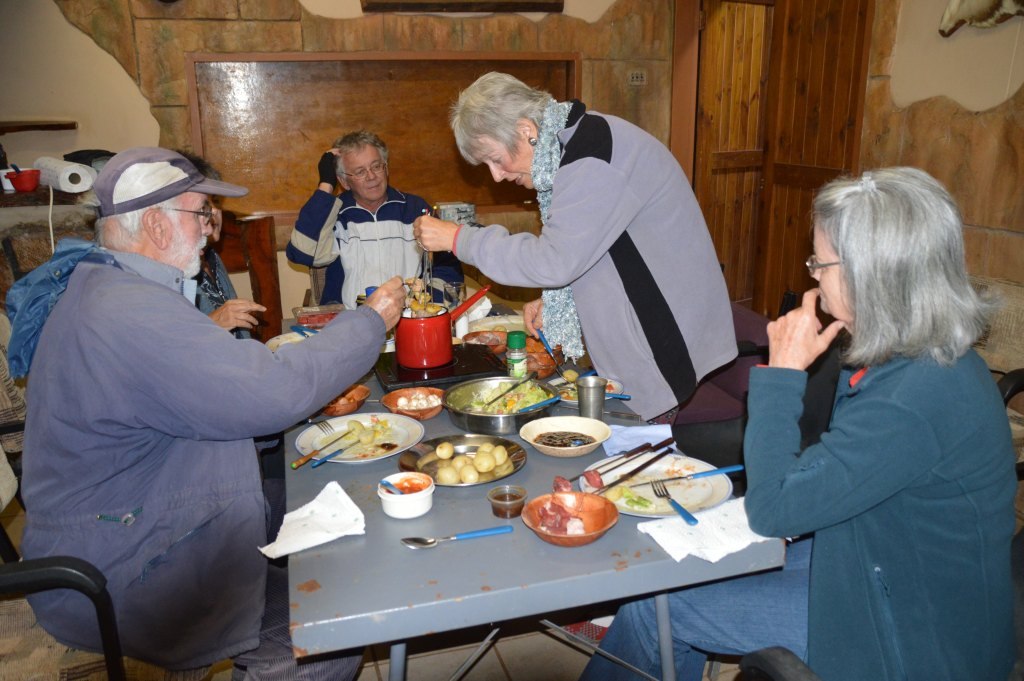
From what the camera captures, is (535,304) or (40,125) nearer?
(535,304)

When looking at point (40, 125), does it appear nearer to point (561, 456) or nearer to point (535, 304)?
point (535, 304)

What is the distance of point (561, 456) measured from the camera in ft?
6.04

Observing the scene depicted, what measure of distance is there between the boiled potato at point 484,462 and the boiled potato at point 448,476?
51 millimetres

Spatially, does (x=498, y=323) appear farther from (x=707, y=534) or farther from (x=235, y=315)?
(x=707, y=534)

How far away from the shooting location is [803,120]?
521 cm

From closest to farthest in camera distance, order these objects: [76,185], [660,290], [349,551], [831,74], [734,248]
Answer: [349,551] → [660,290] → [76,185] → [831,74] → [734,248]

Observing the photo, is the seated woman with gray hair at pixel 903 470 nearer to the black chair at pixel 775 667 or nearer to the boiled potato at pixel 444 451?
the black chair at pixel 775 667

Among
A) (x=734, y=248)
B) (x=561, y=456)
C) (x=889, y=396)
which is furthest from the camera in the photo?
(x=734, y=248)

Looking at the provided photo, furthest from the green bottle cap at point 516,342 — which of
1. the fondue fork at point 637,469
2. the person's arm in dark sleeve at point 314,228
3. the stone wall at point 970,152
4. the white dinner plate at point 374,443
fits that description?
the stone wall at point 970,152

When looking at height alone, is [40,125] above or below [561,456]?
above

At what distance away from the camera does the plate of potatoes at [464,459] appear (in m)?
1.72

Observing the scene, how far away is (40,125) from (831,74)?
15.9 feet

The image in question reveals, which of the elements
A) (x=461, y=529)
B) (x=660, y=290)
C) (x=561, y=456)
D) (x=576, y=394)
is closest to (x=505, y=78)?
(x=660, y=290)

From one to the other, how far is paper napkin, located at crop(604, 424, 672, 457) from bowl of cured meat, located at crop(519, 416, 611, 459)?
0.03m
